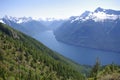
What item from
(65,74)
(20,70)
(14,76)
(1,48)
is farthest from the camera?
(65,74)

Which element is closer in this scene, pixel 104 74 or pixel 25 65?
pixel 104 74

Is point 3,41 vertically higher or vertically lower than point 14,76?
higher

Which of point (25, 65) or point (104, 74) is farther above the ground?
point (104, 74)

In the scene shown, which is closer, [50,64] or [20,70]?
[20,70]

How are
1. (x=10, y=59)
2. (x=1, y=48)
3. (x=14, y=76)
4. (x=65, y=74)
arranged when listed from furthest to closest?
1. (x=65, y=74)
2. (x=1, y=48)
3. (x=10, y=59)
4. (x=14, y=76)

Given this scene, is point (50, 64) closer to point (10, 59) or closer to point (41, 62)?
point (41, 62)

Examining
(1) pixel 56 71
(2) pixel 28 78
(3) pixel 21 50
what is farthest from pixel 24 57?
(2) pixel 28 78

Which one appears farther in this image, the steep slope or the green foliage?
the steep slope

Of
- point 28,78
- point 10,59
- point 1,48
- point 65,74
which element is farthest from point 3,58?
point 65,74

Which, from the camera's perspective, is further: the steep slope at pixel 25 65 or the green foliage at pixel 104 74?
the steep slope at pixel 25 65
